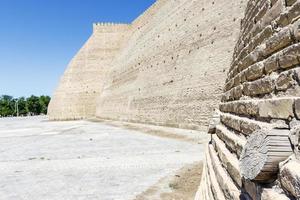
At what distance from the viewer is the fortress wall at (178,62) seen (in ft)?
56.9

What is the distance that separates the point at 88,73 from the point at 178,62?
2796 centimetres

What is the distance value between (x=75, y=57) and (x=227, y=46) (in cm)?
3664

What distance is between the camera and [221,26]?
58.4 ft

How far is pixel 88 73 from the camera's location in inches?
1933

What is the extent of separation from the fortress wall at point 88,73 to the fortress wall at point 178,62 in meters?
10.3

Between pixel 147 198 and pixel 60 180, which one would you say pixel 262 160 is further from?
pixel 60 180

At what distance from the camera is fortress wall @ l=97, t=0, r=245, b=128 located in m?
17.3

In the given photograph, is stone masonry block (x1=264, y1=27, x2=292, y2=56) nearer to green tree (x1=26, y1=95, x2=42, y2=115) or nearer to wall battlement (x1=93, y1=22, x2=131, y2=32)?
wall battlement (x1=93, y1=22, x2=131, y2=32)

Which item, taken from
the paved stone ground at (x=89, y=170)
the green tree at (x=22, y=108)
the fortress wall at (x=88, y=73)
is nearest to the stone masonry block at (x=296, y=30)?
the paved stone ground at (x=89, y=170)

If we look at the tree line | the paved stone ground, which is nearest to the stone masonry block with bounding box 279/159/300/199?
the paved stone ground

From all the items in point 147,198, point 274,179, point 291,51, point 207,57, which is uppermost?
point 207,57

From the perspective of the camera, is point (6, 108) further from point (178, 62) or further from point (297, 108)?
point (297, 108)

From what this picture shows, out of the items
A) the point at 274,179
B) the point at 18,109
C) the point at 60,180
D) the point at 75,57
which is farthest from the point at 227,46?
the point at 18,109

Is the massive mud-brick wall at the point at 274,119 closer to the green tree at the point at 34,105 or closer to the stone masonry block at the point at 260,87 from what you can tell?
the stone masonry block at the point at 260,87
